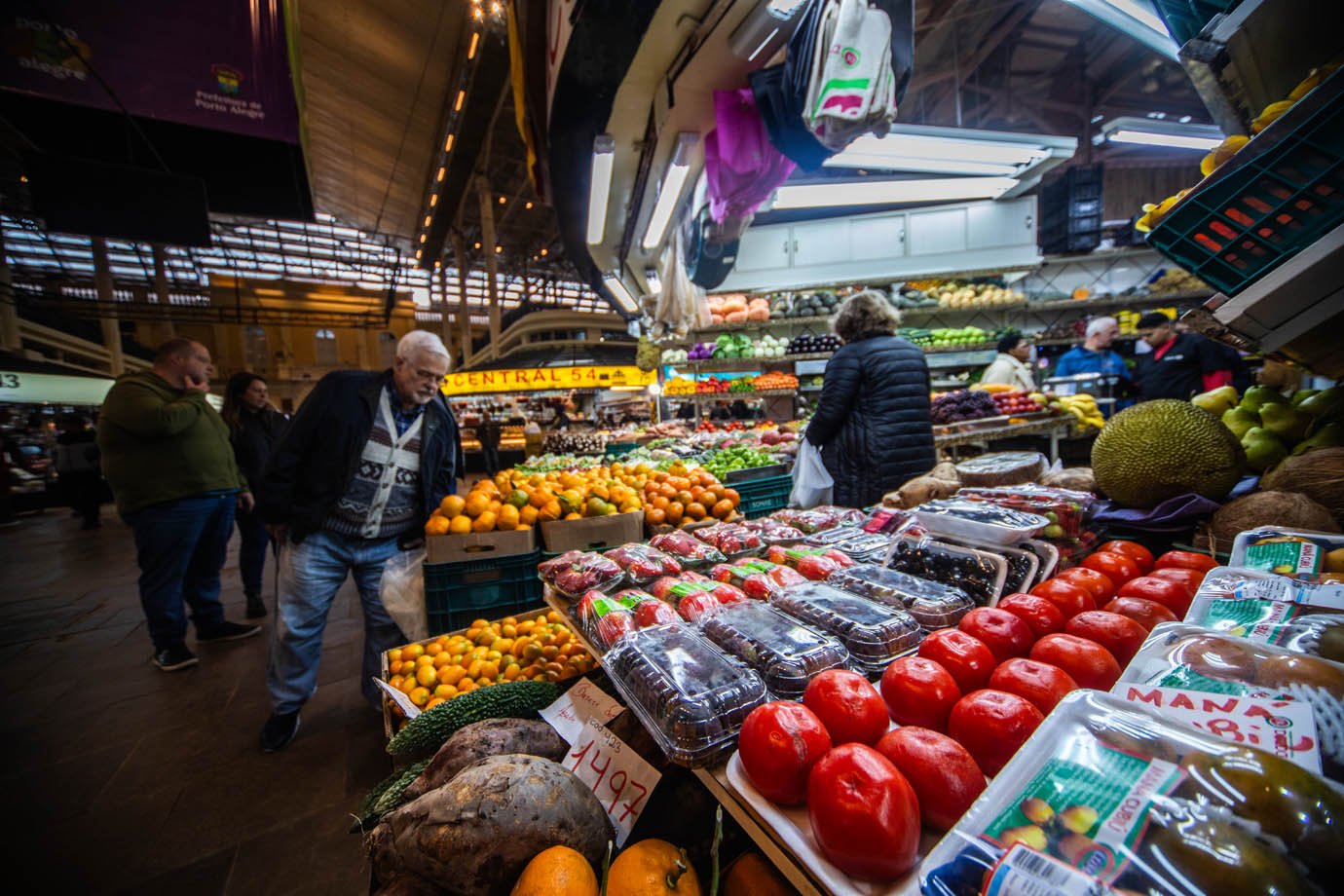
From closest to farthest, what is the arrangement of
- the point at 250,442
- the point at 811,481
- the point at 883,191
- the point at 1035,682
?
the point at 1035,682 → the point at 811,481 → the point at 250,442 → the point at 883,191

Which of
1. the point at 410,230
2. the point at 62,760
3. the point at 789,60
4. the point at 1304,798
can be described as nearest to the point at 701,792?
the point at 1304,798

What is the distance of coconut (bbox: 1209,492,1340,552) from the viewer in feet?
4.01

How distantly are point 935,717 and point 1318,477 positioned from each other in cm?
146

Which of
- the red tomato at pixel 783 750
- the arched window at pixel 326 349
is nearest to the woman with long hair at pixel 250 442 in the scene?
the red tomato at pixel 783 750

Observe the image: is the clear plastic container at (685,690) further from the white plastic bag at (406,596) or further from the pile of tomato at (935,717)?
the white plastic bag at (406,596)

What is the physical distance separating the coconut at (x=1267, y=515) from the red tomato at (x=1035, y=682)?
951 millimetres

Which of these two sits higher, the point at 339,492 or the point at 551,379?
the point at 551,379

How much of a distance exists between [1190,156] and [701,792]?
1392 centimetres

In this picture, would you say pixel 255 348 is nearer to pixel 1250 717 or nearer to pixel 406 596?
pixel 406 596

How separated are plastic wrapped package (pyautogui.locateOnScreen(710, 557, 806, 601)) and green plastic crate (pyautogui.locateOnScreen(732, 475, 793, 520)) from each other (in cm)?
199

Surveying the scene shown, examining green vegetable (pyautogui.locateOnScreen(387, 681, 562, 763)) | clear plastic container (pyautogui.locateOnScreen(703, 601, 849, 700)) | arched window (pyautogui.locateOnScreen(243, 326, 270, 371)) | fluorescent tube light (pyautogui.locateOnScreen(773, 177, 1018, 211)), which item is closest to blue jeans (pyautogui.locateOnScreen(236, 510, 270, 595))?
green vegetable (pyautogui.locateOnScreen(387, 681, 562, 763))

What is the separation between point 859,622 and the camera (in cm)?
117

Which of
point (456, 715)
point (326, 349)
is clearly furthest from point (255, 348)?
point (456, 715)

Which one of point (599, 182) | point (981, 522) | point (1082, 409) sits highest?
point (599, 182)
